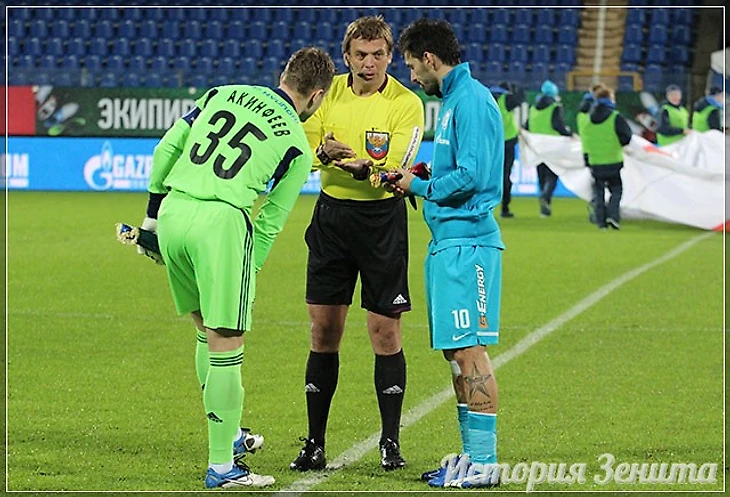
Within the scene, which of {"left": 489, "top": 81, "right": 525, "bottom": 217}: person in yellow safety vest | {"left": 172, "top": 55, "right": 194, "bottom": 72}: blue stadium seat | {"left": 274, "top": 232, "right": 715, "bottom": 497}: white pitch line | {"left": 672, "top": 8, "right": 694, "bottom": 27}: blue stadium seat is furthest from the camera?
{"left": 172, "top": 55, "right": 194, "bottom": 72}: blue stadium seat

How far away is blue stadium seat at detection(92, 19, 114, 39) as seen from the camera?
3088cm

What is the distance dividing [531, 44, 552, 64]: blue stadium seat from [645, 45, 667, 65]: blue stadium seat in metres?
2.18

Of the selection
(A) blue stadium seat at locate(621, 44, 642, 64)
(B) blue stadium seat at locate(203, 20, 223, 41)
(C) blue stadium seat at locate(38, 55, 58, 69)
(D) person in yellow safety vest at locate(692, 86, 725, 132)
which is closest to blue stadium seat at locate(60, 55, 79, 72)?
(C) blue stadium seat at locate(38, 55, 58, 69)

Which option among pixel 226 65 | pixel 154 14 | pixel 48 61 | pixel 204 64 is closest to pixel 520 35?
pixel 226 65

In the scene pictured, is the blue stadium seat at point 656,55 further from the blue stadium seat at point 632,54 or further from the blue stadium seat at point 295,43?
the blue stadium seat at point 295,43

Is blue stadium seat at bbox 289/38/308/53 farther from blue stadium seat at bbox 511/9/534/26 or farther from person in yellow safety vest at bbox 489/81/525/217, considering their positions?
person in yellow safety vest at bbox 489/81/525/217

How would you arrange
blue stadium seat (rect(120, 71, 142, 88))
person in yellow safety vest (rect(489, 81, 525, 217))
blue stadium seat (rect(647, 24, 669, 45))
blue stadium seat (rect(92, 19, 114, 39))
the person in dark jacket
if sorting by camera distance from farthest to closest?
blue stadium seat (rect(92, 19, 114, 39)) < blue stadium seat (rect(647, 24, 669, 45)) < blue stadium seat (rect(120, 71, 142, 88)) < the person in dark jacket < person in yellow safety vest (rect(489, 81, 525, 217))

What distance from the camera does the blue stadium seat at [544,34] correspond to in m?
30.2

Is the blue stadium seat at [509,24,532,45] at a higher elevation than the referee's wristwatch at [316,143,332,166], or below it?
below

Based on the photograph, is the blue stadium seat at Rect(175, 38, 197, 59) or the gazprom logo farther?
the blue stadium seat at Rect(175, 38, 197, 59)

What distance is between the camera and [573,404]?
7340 mm

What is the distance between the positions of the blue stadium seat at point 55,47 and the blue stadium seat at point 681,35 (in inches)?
548

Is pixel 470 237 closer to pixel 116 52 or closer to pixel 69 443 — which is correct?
pixel 69 443

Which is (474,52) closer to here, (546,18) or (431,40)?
(546,18)
